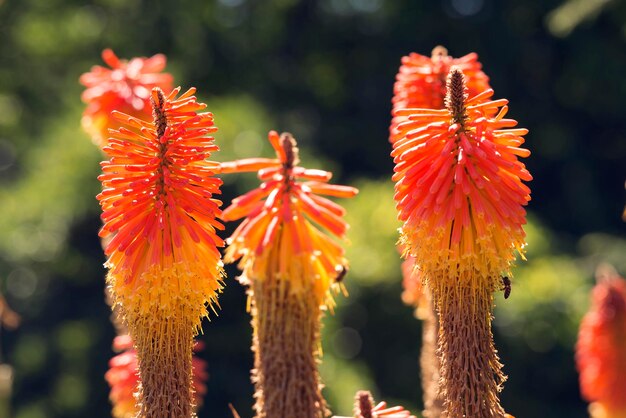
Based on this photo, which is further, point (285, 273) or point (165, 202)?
point (165, 202)

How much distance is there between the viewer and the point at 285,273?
420 cm

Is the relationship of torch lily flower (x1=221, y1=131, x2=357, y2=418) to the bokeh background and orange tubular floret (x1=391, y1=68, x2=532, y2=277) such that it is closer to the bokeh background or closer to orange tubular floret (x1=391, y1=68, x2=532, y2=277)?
orange tubular floret (x1=391, y1=68, x2=532, y2=277)

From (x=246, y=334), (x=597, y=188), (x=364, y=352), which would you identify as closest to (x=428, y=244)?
(x=246, y=334)

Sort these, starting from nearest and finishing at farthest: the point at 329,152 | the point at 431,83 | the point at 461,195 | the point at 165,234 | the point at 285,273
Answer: the point at 285,273, the point at 165,234, the point at 461,195, the point at 431,83, the point at 329,152

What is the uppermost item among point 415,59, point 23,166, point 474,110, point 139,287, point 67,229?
point 23,166

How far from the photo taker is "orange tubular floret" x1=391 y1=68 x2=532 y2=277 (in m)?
4.74

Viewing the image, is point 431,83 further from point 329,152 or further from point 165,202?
point 329,152

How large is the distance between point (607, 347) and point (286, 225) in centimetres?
240

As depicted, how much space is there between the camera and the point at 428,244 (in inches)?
191

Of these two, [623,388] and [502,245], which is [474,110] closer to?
[502,245]

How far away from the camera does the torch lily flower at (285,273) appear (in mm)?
4211

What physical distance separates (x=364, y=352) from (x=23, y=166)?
11.5 metres

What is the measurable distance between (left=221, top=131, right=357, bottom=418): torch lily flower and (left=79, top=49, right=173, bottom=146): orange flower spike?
3396 millimetres

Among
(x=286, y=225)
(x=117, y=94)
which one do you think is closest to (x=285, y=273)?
(x=286, y=225)
